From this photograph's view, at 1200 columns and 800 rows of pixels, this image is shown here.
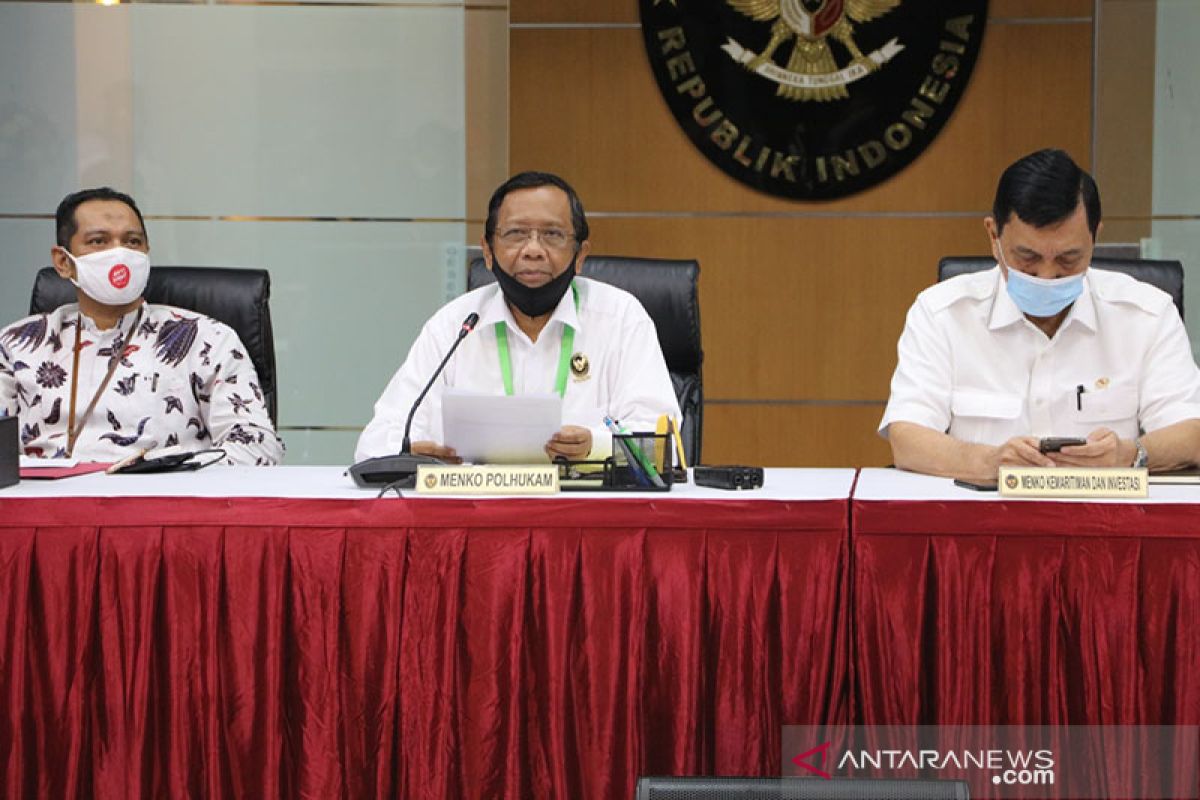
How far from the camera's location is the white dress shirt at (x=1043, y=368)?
2484 mm

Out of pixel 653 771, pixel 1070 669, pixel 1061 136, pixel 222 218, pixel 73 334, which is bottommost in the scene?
pixel 653 771

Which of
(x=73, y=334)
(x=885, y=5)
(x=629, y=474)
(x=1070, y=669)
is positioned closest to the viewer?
(x=1070, y=669)

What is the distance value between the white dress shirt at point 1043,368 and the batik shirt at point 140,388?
1.41 meters

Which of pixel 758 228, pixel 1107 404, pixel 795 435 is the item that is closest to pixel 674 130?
pixel 758 228

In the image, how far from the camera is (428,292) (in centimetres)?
438

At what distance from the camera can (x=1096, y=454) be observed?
2047 mm

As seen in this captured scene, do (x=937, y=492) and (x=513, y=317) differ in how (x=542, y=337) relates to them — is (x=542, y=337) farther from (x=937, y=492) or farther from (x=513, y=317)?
(x=937, y=492)

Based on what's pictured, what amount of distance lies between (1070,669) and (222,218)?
3412 mm

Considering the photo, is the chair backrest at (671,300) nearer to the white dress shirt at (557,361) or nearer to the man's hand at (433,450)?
the white dress shirt at (557,361)

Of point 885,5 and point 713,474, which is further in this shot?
point 885,5

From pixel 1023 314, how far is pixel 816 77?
6.68 feet

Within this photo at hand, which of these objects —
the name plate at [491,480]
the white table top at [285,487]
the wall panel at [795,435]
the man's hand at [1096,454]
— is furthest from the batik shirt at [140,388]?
the wall panel at [795,435]

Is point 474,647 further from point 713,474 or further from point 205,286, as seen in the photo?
point 205,286

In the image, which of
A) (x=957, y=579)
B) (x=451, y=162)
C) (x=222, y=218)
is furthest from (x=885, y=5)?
(x=957, y=579)
